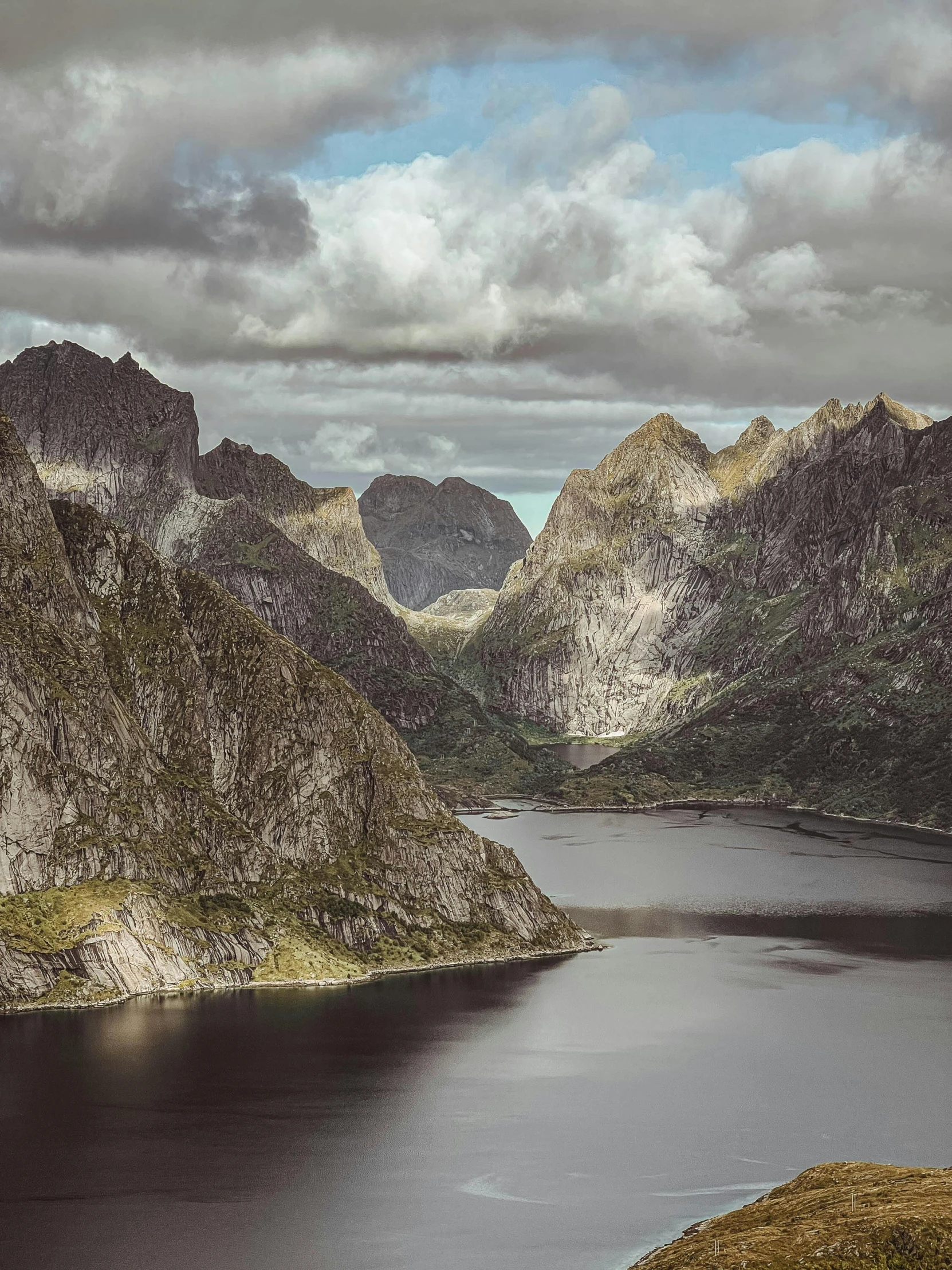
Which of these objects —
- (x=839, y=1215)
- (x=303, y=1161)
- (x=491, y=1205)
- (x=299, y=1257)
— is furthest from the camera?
(x=303, y=1161)

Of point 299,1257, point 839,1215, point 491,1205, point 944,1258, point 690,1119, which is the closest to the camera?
point 944,1258

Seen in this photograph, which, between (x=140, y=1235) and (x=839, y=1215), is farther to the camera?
(x=140, y=1235)

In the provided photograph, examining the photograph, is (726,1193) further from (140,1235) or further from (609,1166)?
(140,1235)

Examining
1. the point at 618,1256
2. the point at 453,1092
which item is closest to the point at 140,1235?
the point at 618,1256

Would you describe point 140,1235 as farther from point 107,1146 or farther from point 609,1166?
point 609,1166

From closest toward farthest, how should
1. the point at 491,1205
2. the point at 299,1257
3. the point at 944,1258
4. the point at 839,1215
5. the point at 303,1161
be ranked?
the point at 944,1258 → the point at 839,1215 → the point at 299,1257 → the point at 491,1205 → the point at 303,1161

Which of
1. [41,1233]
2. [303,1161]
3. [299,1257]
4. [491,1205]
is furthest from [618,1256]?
[41,1233]
